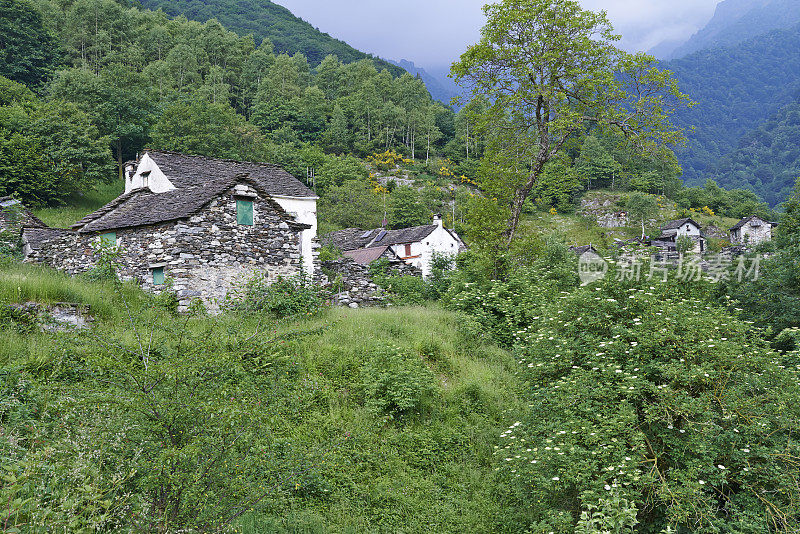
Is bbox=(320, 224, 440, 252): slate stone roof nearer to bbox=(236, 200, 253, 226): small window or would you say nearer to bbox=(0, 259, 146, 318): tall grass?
bbox=(236, 200, 253, 226): small window

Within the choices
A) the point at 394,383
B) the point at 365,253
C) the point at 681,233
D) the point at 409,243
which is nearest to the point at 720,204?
the point at 681,233

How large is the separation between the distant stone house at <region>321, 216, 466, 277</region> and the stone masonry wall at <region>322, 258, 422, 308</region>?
2025 cm

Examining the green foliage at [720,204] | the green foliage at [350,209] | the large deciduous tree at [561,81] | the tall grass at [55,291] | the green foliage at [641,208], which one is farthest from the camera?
the green foliage at [720,204]

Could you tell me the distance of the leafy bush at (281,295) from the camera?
13070 mm

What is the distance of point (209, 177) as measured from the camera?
24.3 metres

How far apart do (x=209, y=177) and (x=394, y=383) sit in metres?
18.7

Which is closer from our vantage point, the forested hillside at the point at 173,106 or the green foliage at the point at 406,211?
the forested hillside at the point at 173,106

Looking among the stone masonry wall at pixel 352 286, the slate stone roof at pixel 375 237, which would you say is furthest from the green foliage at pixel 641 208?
the stone masonry wall at pixel 352 286

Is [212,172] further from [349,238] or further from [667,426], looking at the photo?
[349,238]

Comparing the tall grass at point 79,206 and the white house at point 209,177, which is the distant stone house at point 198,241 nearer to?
the white house at point 209,177

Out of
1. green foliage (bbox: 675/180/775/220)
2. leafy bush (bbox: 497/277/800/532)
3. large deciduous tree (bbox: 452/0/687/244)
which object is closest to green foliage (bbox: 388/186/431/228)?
large deciduous tree (bbox: 452/0/687/244)

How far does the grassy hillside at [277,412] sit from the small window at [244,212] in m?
3.62

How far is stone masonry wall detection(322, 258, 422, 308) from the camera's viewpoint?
60.0 feet

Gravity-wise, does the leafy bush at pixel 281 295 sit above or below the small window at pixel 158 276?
below
